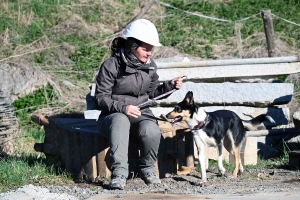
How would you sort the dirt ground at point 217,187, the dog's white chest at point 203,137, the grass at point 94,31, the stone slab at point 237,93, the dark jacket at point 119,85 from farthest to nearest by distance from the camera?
the grass at point 94,31, the stone slab at point 237,93, the dog's white chest at point 203,137, the dark jacket at point 119,85, the dirt ground at point 217,187

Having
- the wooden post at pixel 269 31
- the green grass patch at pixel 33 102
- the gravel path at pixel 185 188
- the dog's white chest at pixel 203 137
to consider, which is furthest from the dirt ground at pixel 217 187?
the wooden post at pixel 269 31

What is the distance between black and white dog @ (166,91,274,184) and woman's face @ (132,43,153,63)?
23.0 inches

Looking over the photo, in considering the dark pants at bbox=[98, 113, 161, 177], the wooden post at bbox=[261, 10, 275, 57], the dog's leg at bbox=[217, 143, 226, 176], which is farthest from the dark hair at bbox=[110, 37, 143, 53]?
the wooden post at bbox=[261, 10, 275, 57]

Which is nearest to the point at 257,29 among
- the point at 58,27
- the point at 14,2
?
the point at 58,27

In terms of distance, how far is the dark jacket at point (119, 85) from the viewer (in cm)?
643

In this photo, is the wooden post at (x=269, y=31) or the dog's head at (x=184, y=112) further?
the wooden post at (x=269, y=31)

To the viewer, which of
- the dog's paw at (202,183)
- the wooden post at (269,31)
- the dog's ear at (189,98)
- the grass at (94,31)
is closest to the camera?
the dog's paw at (202,183)

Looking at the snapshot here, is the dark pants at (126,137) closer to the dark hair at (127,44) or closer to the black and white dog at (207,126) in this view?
the black and white dog at (207,126)

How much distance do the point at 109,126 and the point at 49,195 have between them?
33.5 inches

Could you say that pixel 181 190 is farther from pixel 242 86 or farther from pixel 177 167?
pixel 242 86

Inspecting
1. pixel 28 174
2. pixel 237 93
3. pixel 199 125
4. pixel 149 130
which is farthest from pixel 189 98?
pixel 237 93

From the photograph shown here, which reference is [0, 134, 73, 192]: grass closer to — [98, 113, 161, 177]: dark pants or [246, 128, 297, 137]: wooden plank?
[98, 113, 161, 177]: dark pants

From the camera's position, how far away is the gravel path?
6.05m

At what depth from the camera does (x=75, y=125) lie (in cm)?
742
